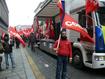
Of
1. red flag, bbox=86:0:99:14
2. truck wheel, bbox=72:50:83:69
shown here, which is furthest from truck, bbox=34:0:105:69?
red flag, bbox=86:0:99:14

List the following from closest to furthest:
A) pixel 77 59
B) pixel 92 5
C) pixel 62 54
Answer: pixel 62 54
pixel 92 5
pixel 77 59

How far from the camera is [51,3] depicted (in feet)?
54.5

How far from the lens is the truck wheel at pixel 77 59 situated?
14312 mm

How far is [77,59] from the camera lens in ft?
47.9

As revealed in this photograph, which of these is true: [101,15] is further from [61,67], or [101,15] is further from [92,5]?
[61,67]

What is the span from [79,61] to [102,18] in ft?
7.42

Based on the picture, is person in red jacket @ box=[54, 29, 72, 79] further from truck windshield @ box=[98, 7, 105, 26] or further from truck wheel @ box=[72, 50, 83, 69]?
truck wheel @ box=[72, 50, 83, 69]

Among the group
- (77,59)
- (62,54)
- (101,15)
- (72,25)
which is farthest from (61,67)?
(77,59)

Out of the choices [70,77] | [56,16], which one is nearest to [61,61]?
[70,77]

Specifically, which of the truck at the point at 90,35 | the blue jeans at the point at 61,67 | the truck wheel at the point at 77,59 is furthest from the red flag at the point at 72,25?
the blue jeans at the point at 61,67

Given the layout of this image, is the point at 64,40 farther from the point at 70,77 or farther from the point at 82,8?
the point at 82,8

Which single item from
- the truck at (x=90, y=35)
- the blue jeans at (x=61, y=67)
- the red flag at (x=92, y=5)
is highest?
the red flag at (x=92, y=5)

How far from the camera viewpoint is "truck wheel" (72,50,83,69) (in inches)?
563

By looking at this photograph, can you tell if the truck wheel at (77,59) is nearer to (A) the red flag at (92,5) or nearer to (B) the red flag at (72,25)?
(B) the red flag at (72,25)
